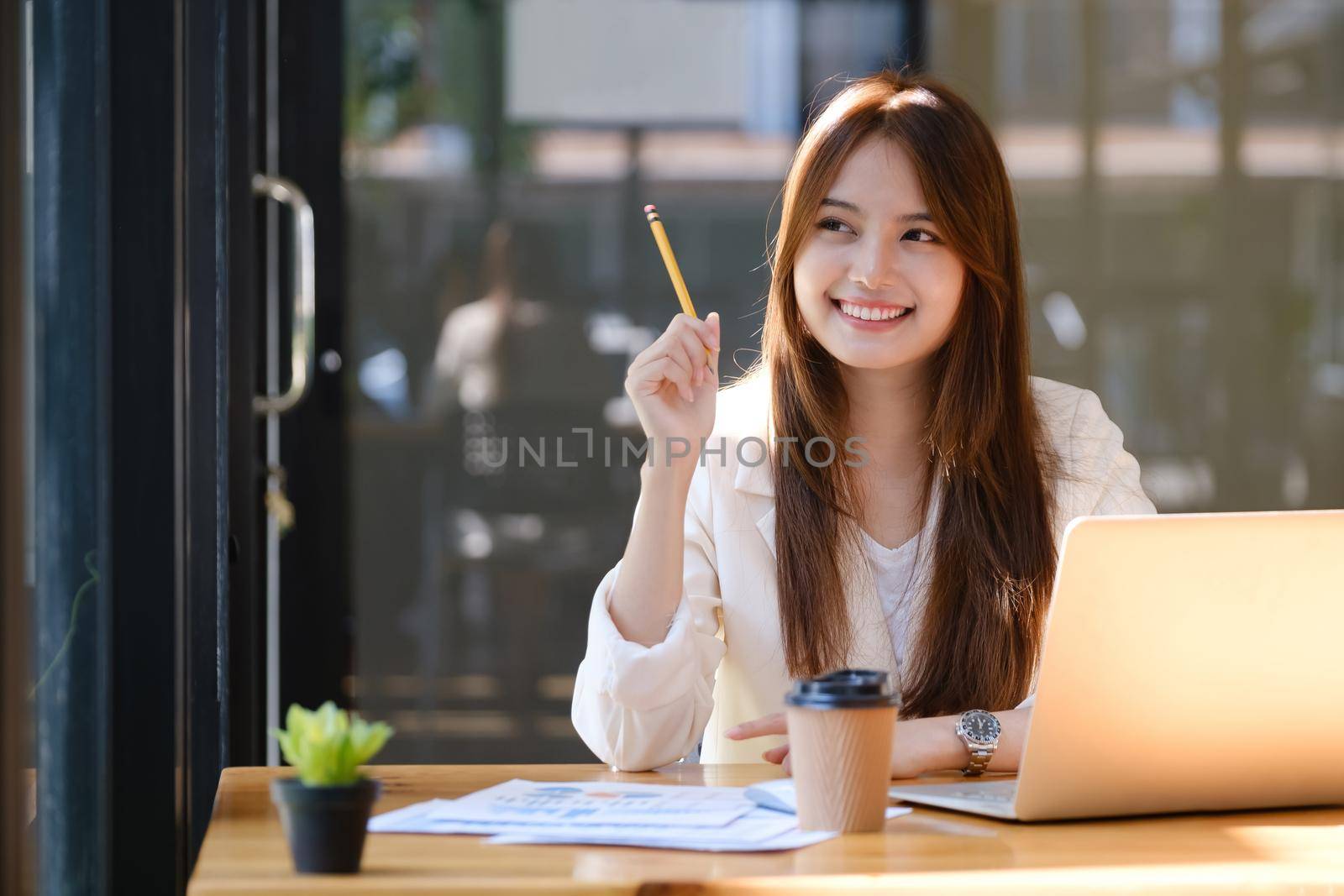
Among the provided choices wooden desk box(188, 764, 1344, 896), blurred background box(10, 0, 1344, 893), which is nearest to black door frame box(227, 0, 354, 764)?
blurred background box(10, 0, 1344, 893)

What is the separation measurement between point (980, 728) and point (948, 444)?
0.54 meters

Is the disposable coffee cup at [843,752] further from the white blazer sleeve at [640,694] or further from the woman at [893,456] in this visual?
the woman at [893,456]

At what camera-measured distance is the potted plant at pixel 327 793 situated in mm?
914

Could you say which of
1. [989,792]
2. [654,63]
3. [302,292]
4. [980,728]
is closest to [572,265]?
[654,63]

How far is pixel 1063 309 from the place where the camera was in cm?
350

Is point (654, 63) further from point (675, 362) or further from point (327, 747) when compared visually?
point (327, 747)

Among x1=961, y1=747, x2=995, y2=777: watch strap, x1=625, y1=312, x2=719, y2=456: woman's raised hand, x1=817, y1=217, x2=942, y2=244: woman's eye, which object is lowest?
x1=961, y1=747, x2=995, y2=777: watch strap

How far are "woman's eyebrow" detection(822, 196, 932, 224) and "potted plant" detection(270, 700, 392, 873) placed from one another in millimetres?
1027

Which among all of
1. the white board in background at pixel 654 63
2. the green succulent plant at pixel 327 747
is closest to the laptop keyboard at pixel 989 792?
the green succulent plant at pixel 327 747

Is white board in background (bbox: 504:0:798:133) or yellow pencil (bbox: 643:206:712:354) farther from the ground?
white board in background (bbox: 504:0:798:133)

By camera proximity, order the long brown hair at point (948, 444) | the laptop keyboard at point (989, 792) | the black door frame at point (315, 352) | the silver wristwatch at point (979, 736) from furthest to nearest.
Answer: the black door frame at point (315, 352) < the long brown hair at point (948, 444) < the silver wristwatch at point (979, 736) < the laptop keyboard at point (989, 792)

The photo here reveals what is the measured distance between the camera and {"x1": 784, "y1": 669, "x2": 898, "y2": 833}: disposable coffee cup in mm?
1032

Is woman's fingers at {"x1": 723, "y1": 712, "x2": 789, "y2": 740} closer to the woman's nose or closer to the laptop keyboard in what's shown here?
the laptop keyboard

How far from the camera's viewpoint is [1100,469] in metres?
1.82
